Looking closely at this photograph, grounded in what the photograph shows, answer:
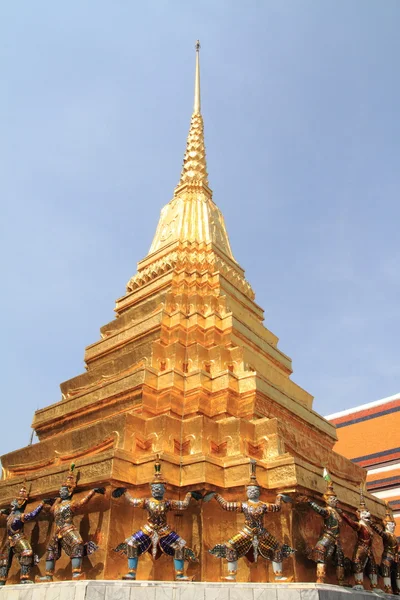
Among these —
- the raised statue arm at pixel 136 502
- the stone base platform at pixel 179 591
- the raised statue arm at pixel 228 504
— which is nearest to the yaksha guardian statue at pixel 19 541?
the stone base platform at pixel 179 591

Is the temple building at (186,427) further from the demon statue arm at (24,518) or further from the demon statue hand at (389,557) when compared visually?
the demon statue hand at (389,557)

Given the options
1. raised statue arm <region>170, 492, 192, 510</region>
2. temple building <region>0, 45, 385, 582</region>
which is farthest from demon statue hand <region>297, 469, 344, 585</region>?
raised statue arm <region>170, 492, 192, 510</region>

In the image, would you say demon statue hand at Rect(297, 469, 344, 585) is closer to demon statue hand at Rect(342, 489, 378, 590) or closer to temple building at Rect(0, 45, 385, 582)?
temple building at Rect(0, 45, 385, 582)

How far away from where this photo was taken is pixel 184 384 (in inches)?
508

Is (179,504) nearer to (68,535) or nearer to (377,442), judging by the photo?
(68,535)

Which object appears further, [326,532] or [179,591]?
[326,532]

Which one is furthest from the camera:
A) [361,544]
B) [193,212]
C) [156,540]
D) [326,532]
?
[193,212]

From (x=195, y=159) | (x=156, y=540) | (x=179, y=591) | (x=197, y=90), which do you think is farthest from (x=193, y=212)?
(x=179, y=591)

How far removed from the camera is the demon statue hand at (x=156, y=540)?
8.94m

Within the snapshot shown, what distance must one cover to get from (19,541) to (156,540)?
3.33 m

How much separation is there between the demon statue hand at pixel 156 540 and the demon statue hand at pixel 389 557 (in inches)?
193

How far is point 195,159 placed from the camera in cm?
2411

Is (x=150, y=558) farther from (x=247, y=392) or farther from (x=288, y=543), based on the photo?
(x=247, y=392)

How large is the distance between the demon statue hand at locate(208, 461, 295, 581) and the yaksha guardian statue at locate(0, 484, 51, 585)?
3807mm
